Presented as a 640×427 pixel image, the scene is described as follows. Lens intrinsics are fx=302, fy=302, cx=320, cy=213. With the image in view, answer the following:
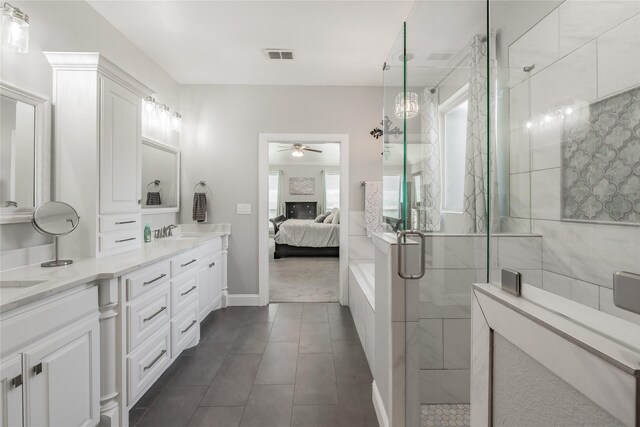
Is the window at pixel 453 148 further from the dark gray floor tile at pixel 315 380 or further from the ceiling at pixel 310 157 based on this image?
the ceiling at pixel 310 157

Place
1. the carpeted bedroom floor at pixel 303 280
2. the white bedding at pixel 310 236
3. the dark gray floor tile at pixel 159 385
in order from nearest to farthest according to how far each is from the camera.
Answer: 1. the dark gray floor tile at pixel 159 385
2. the carpeted bedroom floor at pixel 303 280
3. the white bedding at pixel 310 236

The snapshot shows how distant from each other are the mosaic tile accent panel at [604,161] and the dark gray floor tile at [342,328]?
247cm

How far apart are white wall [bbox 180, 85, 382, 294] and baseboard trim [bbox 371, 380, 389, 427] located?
195 centimetres

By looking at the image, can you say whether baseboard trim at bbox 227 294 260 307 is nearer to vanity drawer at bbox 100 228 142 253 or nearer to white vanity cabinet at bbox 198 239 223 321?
white vanity cabinet at bbox 198 239 223 321

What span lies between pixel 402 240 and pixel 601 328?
105 centimetres

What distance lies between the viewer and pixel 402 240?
1.47m

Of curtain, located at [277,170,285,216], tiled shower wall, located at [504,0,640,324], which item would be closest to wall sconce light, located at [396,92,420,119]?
tiled shower wall, located at [504,0,640,324]

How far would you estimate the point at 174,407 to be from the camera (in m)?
1.84

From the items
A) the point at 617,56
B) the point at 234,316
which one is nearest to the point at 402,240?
the point at 617,56

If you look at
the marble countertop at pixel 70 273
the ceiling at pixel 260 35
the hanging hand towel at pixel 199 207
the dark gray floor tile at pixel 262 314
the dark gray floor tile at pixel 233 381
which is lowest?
the dark gray floor tile at pixel 233 381

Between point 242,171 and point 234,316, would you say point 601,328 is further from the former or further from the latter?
point 242,171

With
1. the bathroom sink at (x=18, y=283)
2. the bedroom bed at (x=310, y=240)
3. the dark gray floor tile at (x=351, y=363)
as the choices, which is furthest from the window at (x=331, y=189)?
the bathroom sink at (x=18, y=283)

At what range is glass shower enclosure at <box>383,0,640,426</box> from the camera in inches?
20.6

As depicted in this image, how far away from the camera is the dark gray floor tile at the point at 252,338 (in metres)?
2.57
